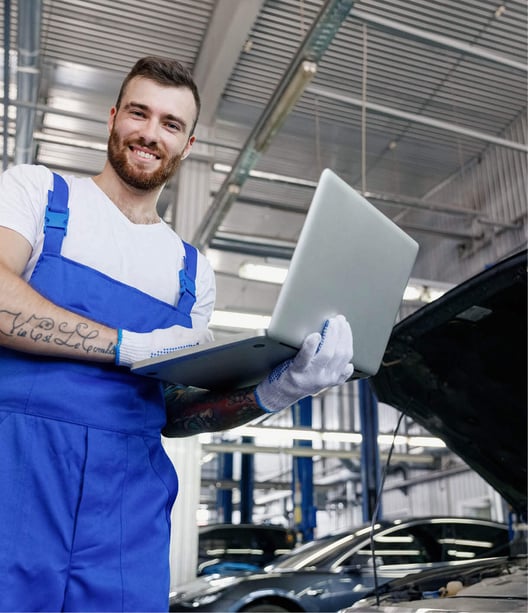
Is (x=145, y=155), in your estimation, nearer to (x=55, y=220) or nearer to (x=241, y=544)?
(x=55, y=220)

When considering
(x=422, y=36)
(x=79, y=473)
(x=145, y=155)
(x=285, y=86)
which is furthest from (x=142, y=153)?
(x=422, y=36)

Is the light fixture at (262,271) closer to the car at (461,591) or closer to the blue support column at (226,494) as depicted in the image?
the car at (461,591)

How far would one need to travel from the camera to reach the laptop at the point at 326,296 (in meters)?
1.21

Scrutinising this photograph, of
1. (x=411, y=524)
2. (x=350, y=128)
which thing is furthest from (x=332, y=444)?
(x=411, y=524)

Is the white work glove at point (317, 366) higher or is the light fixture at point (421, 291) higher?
the light fixture at point (421, 291)

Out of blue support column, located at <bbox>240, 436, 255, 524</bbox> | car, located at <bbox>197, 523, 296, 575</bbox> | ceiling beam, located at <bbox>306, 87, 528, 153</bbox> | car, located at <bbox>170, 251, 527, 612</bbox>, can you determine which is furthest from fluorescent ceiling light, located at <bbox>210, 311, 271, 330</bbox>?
blue support column, located at <bbox>240, 436, 255, 524</bbox>

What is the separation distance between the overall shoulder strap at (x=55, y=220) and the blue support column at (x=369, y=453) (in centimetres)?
931

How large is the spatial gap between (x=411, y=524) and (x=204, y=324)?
445 cm

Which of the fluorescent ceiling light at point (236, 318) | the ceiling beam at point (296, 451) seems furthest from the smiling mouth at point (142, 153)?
the ceiling beam at point (296, 451)

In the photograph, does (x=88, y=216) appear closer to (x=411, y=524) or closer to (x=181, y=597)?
(x=181, y=597)

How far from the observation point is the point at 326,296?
1.27m

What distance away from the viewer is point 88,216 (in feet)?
4.83

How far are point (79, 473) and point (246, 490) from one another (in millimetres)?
15045

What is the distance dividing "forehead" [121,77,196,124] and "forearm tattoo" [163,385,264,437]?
2.17 ft
